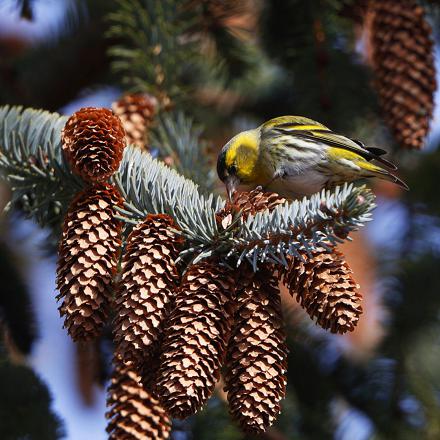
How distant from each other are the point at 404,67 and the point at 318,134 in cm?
38

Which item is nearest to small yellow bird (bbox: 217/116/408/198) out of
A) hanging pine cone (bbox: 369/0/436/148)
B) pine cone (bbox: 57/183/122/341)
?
hanging pine cone (bbox: 369/0/436/148)

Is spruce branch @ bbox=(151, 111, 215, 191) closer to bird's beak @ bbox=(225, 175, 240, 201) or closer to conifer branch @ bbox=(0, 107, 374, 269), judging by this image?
bird's beak @ bbox=(225, 175, 240, 201)

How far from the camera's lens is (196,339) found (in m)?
1.54

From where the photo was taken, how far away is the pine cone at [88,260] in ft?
5.11

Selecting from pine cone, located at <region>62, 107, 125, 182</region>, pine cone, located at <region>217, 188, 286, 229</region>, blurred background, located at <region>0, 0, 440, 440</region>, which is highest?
pine cone, located at <region>62, 107, 125, 182</region>

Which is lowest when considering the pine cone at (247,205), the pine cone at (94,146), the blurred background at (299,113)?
the blurred background at (299,113)

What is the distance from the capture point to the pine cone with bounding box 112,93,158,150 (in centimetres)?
243

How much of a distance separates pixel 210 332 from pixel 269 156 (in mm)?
1308

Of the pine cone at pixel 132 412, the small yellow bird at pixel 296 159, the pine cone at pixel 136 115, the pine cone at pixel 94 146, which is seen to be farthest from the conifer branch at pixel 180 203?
the small yellow bird at pixel 296 159

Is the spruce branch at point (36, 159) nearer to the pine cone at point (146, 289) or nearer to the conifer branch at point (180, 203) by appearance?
the conifer branch at point (180, 203)

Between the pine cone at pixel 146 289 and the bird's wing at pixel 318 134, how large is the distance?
3.43ft

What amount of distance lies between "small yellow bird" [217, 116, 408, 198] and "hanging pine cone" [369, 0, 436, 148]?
5.7 inches

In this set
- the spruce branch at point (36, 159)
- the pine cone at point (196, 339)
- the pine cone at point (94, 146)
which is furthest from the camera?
the spruce branch at point (36, 159)

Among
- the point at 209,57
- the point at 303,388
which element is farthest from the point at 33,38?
the point at 303,388
